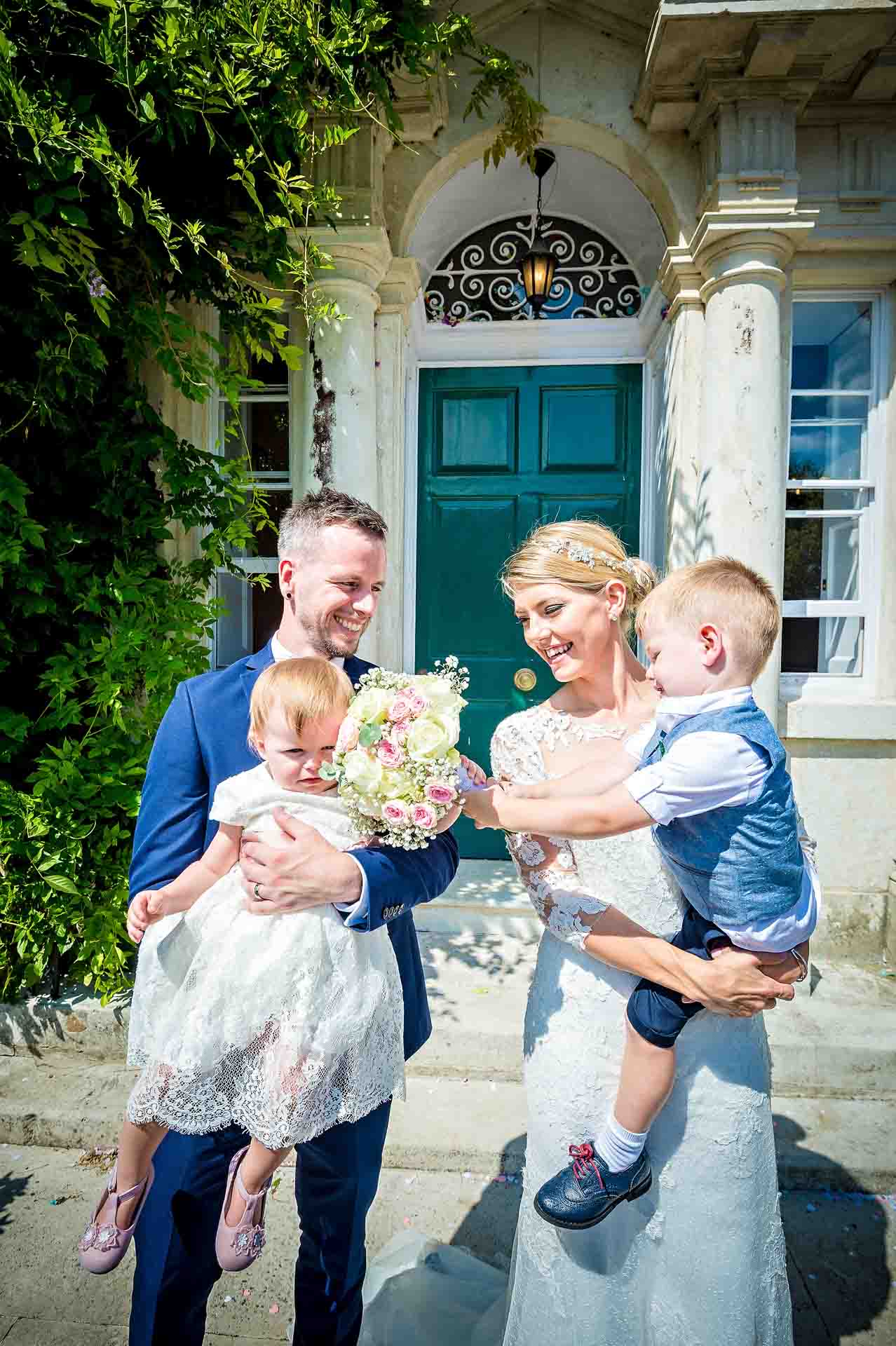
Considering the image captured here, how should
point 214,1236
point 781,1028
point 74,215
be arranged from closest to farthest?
point 214,1236 → point 74,215 → point 781,1028

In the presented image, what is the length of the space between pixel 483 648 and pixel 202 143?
3307mm

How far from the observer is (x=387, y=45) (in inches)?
134

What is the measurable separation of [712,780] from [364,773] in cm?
73

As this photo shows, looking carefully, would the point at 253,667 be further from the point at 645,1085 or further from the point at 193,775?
the point at 645,1085

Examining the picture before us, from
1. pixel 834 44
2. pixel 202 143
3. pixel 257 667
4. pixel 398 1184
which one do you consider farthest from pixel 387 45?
pixel 398 1184

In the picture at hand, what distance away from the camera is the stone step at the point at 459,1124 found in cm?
314

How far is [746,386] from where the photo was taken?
417 cm

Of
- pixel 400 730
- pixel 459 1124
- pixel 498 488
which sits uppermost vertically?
pixel 498 488

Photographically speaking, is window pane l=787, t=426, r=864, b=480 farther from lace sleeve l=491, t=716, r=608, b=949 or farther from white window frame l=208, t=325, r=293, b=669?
lace sleeve l=491, t=716, r=608, b=949

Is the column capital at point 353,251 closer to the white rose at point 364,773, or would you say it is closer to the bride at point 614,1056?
the bride at point 614,1056

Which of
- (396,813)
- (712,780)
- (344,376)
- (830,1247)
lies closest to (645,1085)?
(712,780)

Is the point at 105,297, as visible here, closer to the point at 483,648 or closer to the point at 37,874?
the point at 37,874

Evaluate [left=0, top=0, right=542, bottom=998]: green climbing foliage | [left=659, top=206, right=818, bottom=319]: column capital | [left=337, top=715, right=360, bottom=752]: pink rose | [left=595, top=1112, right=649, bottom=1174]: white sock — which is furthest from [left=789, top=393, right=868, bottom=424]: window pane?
[left=595, top=1112, right=649, bottom=1174]: white sock

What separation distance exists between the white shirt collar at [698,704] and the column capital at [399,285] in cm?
385
